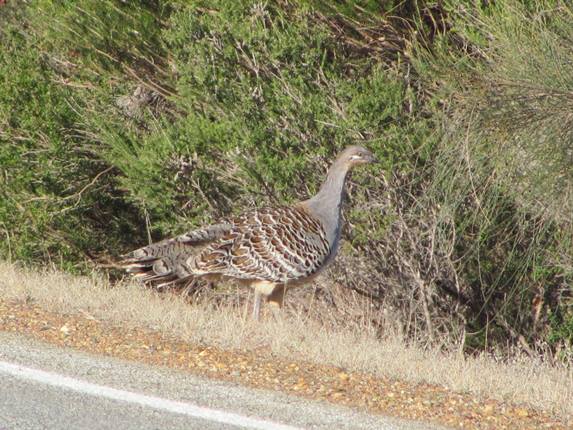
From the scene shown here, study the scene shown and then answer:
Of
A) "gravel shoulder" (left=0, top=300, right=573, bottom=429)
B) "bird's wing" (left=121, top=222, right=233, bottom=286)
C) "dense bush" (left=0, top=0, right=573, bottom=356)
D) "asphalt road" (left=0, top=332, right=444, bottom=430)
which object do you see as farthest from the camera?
"bird's wing" (left=121, top=222, right=233, bottom=286)

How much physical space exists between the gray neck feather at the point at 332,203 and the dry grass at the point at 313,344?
970mm

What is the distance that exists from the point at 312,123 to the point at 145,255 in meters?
2.64

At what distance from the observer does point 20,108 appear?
1334 cm

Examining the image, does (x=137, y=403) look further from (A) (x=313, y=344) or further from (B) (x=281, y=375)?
(A) (x=313, y=344)

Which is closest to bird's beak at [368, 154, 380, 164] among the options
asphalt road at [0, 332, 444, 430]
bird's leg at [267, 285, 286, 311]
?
bird's leg at [267, 285, 286, 311]

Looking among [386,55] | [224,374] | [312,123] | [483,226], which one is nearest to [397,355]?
[224,374]

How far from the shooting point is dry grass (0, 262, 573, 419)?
6449 millimetres

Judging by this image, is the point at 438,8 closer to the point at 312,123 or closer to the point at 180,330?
the point at 312,123

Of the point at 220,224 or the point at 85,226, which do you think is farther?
the point at 85,226

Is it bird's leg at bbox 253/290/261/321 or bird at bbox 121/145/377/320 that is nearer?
bird's leg at bbox 253/290/261/321

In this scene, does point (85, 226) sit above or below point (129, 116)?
below

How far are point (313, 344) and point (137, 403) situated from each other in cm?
204

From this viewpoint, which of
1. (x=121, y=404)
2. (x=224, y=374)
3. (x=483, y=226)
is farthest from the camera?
(x=483, y=226)

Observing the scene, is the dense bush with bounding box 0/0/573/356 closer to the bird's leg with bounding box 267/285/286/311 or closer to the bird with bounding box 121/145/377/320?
the bird with bounding box 121/145/377/320
